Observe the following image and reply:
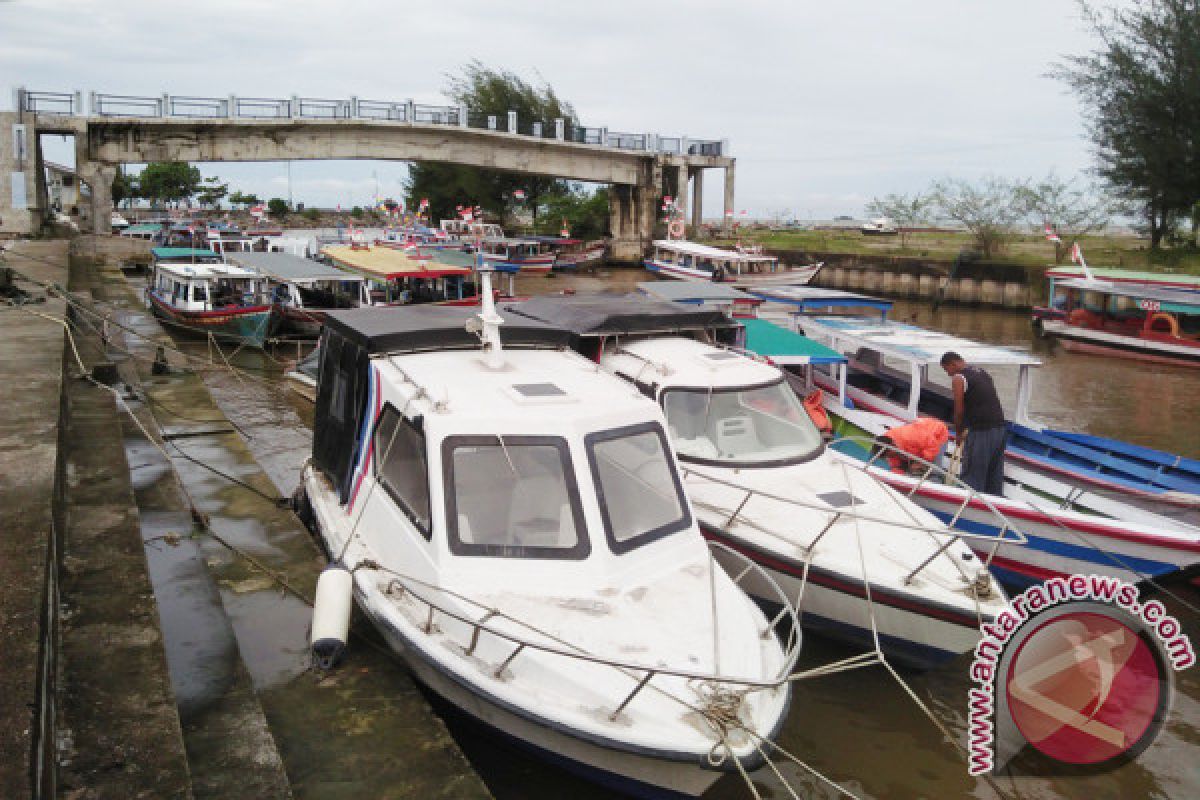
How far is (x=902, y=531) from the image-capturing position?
7848mm

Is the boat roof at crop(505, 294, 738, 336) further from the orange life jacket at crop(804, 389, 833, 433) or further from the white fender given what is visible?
the white fender

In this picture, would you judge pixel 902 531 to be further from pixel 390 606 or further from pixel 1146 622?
pixel 390 606

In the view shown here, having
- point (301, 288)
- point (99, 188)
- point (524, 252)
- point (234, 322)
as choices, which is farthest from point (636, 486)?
point (524, 252)

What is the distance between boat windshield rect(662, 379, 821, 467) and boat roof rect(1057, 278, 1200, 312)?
68.0ft

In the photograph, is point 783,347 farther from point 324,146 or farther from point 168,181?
point 168,181

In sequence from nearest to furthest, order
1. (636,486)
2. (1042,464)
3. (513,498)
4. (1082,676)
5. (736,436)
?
(1082,676)
(513,498)
(636,486)
(736,436)
(1042,464)

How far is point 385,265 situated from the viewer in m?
25.2

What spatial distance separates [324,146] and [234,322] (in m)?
21.4

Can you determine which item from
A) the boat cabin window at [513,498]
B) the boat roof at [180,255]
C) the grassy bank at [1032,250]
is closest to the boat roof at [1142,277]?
the grassy bank at [1032,250]

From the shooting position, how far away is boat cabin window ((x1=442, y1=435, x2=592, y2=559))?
5.91 metres

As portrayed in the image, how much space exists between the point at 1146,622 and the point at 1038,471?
670 cm

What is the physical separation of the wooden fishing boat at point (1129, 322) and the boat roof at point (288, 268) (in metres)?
21.1

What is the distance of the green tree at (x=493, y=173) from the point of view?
6300 centimetres

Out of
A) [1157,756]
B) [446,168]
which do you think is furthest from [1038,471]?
[446,168]
